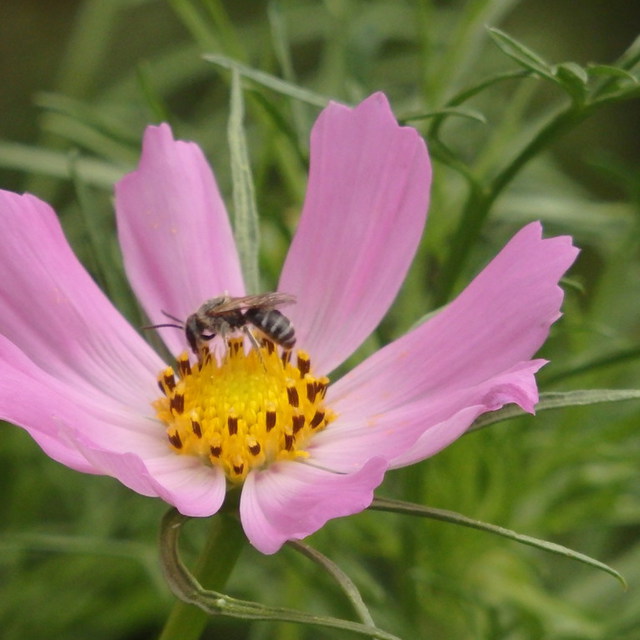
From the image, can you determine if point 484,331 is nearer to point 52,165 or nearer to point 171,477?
point 171,477

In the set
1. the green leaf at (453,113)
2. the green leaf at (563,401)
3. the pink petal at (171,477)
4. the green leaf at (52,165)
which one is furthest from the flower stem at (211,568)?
the green leaf at (52,165)

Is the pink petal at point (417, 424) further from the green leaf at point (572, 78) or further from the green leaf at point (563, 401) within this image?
the green leaf at point (572, 78)

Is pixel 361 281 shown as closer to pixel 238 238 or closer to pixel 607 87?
pixel 238 238

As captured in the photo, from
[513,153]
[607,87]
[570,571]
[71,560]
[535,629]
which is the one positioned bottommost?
[570,571]

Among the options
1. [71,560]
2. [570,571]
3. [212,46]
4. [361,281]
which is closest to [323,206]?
[361,281]

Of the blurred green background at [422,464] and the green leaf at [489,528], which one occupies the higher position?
the green leaf at [489,528]

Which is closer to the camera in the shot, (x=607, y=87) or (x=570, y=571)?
(x=607, y=87)

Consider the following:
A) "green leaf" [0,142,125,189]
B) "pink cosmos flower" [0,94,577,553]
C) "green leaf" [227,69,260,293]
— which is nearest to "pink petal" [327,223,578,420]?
"pink cosmos flower" [0,94,577,553]

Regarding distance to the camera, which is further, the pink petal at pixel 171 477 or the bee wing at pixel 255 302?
the bee wing at pixel 255 302
